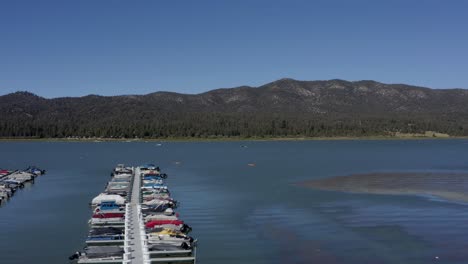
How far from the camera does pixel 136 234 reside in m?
40.8

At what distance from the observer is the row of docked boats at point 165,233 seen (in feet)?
119

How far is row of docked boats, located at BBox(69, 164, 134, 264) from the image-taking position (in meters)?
34.9

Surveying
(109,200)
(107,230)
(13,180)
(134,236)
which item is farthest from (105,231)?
(13,180)

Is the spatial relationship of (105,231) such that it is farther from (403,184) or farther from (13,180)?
(403,184)

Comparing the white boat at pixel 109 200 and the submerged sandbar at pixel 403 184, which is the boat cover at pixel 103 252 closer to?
the white boat at pixel 109 200

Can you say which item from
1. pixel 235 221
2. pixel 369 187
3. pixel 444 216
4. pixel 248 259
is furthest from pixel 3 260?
pixel 369 187

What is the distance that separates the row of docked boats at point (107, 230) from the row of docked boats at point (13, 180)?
11.7 m

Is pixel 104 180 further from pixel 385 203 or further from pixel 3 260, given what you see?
pixel 3 260

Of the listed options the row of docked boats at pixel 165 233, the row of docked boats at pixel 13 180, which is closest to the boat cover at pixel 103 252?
the row of docked boats at pixel 165 233

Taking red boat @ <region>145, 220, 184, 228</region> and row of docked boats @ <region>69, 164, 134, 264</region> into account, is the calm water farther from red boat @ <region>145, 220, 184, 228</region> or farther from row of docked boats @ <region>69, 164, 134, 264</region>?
red boat @ <region>145, 220, 184, 228</region>

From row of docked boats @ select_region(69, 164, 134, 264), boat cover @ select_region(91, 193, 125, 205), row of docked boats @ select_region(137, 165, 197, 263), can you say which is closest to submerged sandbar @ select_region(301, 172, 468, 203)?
row of docked boats @ select_region(137, 165, 197, 263)

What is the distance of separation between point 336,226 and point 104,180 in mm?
48644

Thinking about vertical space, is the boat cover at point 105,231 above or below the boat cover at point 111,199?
below

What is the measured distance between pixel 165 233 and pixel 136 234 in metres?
2.24
